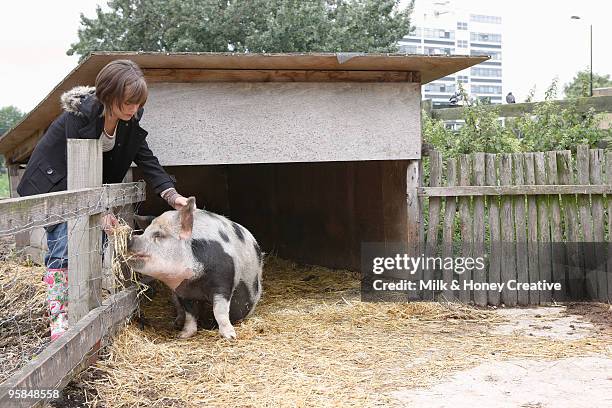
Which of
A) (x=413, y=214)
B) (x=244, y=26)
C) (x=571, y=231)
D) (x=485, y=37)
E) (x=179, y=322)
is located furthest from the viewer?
(x=485, y=37)

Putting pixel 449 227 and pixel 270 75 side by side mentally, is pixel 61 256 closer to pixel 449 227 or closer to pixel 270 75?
pixel 270 75

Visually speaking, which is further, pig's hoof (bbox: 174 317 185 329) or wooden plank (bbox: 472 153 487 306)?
wooden plank (bbox: 472 153 487 306)

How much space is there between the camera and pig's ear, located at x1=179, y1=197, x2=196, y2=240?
4.86 meters

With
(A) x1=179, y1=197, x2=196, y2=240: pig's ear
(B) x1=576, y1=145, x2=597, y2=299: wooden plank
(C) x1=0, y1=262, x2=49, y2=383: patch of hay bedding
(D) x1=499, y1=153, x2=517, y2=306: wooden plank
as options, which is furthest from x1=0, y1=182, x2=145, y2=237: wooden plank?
(B) x1=576, y1=145, x2=597, y2=299: wooden plank

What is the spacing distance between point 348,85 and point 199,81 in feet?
4.19

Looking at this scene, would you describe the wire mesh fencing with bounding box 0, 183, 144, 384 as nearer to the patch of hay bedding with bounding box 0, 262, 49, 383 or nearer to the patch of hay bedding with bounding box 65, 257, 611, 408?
the patch of hay bedding with bounding box 0, 262, 49, 383

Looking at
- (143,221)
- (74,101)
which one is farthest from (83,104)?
(143,221)

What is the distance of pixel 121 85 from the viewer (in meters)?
4.11

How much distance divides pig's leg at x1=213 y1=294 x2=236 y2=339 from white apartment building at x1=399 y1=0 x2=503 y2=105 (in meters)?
56.0

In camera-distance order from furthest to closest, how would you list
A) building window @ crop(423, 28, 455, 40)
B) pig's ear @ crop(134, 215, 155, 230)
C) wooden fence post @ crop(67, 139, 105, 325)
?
building window @ crop(423, 28, 455, 40)
pig's ear @ crop(134, 215, 155, 230)
wooden fence post @ crop(67, 139, 105, 325)

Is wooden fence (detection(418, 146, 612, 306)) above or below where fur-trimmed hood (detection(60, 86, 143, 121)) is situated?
below

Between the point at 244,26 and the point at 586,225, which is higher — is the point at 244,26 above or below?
above

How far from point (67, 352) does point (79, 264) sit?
1.98ft

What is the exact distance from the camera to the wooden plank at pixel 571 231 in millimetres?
6227
